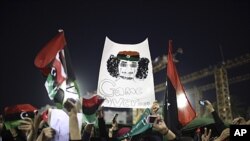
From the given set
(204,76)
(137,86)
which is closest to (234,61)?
(204,76)

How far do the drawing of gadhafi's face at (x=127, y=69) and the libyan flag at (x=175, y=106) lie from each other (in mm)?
730

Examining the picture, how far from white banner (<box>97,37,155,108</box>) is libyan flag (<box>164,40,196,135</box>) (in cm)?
57

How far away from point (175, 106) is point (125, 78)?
1.29 m

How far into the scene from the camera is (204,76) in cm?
5847

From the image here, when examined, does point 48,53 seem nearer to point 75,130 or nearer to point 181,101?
point 75,130

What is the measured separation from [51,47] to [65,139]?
140cm

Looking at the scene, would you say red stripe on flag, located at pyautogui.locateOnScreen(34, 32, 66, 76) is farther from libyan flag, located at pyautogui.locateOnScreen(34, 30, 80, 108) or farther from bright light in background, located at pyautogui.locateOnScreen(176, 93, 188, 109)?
bright light in background, located at pyautogui.locateOnScreen(176, 93, 188, 109)

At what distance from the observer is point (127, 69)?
6.76 metres

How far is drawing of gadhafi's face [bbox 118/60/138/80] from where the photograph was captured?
22.1 feet

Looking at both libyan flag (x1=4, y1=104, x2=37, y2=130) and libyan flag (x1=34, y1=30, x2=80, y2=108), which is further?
libyan flag (x1=4, y1=104, x2=37, y2=130)

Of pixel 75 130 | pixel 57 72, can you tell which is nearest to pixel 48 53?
pixel 57 72

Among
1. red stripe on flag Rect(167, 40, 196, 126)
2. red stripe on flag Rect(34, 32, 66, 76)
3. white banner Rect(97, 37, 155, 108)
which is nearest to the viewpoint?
red stripe on flag Rect(34, 32, 66, 76)

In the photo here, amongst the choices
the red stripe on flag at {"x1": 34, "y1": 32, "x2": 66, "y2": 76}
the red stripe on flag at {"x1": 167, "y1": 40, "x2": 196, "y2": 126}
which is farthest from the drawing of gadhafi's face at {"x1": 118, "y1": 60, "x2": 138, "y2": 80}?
the red stripe on flag at {"x1": 34, "y1": 32, "x2": 66, "y2": 76}

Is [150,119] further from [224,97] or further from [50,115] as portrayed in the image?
[224,97]
